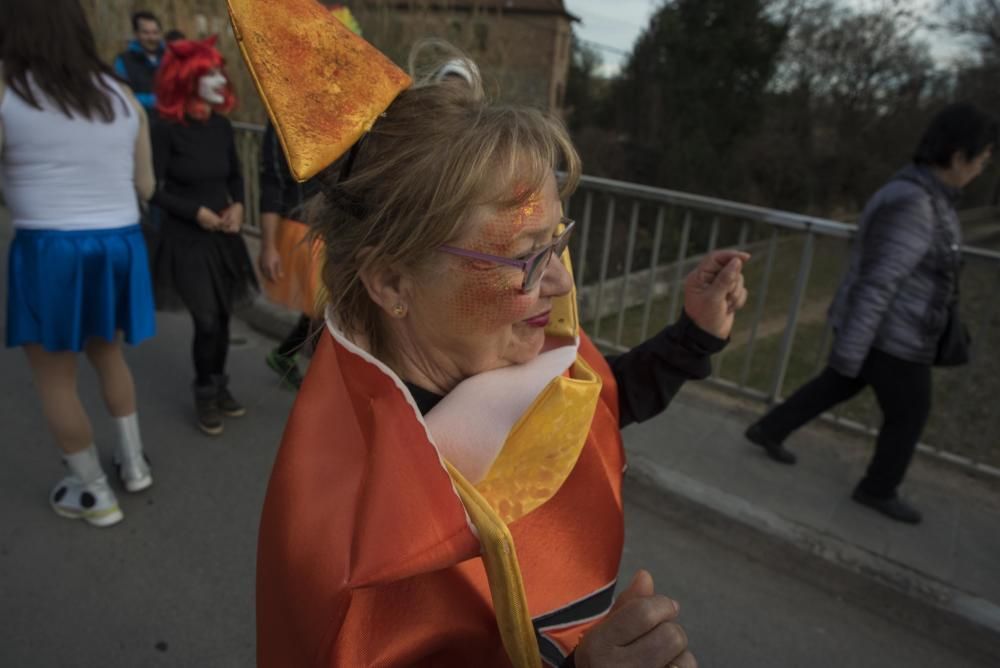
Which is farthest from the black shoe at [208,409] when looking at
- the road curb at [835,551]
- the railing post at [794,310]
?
the railing post at [794,310]

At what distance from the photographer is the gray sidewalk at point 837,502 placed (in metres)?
2.76

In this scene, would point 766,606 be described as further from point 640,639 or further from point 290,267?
point 290,267

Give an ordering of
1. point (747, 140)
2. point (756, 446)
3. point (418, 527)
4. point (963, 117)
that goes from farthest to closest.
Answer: point (747, 140)
point (756, 446)
point (963, 117)
point (418, 527)

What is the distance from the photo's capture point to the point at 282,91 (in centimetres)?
91

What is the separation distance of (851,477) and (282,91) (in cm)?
347

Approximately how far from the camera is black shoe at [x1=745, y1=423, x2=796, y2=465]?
3578 millimetres

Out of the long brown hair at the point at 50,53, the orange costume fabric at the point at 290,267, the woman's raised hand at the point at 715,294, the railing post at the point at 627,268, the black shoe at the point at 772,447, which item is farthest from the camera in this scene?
the railing post at the point at 627,268

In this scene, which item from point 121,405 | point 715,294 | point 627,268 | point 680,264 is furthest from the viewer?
point 627,268

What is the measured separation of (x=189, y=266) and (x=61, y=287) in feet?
2.88

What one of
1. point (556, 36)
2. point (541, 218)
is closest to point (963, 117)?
point (541, 218)

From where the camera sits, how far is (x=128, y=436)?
9.93ft

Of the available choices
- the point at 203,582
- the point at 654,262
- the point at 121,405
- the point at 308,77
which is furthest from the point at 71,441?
the point at 654,262

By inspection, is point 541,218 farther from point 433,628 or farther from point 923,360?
point 923,360

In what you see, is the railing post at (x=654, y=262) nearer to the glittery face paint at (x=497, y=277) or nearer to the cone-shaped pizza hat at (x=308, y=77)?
the glittery face paint at (x=497, y=277)
